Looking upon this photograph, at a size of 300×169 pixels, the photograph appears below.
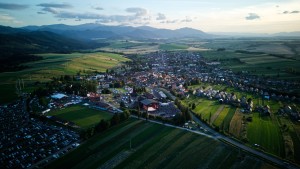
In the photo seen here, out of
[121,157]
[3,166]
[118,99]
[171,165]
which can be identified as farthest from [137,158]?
[118,99]

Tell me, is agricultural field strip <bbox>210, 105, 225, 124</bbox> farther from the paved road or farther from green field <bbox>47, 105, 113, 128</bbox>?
green field <bbox>47, 105, 113, 128</bbox>

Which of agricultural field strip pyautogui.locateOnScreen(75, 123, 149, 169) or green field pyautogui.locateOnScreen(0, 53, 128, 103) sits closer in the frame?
agricultural field strip pyautogui.locateOnScreen(75, 123, 149, 169)

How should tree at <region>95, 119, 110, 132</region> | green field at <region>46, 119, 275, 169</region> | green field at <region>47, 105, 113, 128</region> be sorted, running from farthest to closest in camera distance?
1. green field at <region>47, 105, 113, 128</region>
2. tree at <region>95, 119, 110, 132</region>
3. green field at <region>46, 119, 275, 169</region>

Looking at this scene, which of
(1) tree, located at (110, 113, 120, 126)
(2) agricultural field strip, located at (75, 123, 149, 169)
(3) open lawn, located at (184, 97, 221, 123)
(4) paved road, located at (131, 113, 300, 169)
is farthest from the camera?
(3) open lawn, located at (184, 97, 221, 123)

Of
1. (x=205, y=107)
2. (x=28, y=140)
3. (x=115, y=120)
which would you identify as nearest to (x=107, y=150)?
(x=115, y=120)

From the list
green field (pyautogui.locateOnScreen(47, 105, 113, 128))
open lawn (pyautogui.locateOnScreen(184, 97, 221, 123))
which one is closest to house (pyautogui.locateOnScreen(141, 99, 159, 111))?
green field (pyautogui.locateOnScreen(47, 105, 113, 128))

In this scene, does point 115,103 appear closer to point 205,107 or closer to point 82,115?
point 82,115

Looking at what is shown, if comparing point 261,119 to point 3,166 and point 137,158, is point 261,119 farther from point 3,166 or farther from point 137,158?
point 3,166
